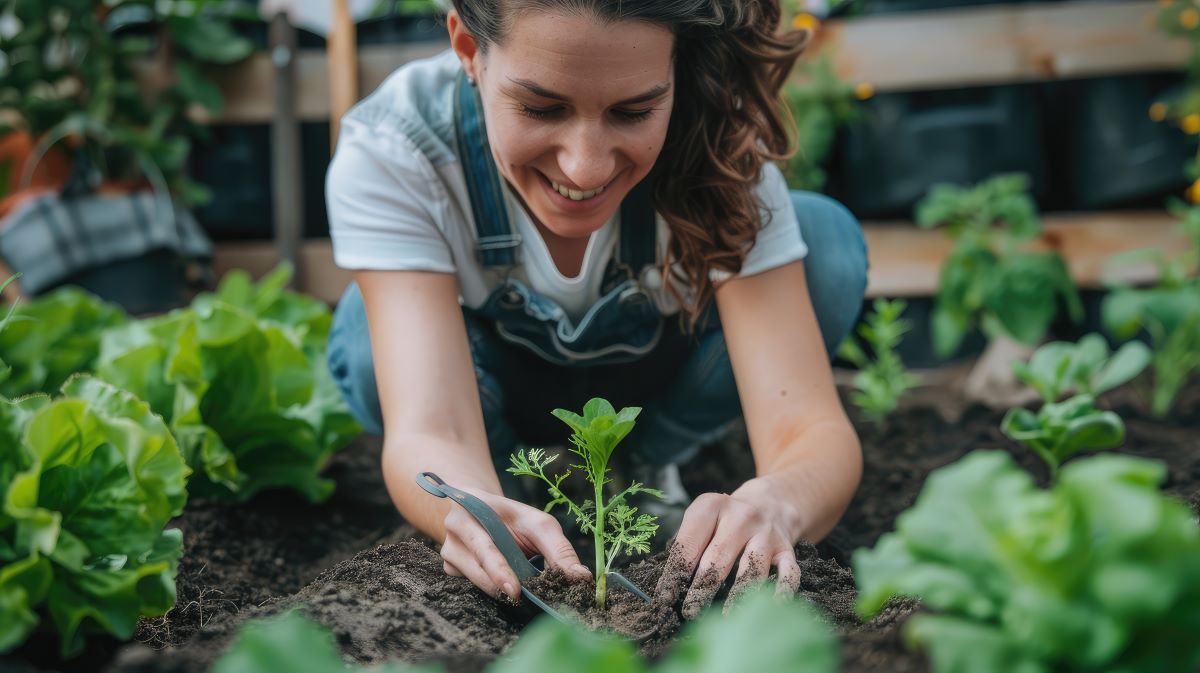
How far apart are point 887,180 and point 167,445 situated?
3.00 metres

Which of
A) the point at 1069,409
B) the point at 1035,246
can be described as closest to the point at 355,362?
the point at 1069,409

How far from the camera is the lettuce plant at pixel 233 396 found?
1.92m

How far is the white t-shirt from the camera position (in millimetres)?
1821

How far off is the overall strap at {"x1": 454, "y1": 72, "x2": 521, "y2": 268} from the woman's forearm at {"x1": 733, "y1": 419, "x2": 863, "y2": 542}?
61 centimetres

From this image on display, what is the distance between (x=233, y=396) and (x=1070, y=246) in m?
2.83

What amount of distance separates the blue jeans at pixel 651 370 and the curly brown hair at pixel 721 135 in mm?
324

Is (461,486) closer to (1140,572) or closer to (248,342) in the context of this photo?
(248,342)

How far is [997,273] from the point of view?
3078 mm

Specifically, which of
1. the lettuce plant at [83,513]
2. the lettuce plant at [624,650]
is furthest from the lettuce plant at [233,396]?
the lettuce plant at [624,650]

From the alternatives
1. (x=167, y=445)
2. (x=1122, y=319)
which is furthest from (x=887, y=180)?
(x=167, y=445)

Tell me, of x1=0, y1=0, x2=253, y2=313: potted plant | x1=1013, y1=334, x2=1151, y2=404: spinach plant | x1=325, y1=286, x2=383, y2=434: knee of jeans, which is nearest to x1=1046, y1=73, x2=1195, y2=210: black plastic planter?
x1=1013, y1=334, x2=1151, y2=404: spinach plant

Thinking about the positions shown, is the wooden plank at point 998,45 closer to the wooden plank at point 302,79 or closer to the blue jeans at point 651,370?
the wooden plank at point 302,79

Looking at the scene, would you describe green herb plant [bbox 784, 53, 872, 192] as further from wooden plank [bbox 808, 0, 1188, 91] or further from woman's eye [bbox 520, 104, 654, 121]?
woman's eye [bbox 520, 104, 654, 121]

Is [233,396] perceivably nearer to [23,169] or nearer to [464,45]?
[464,45]
